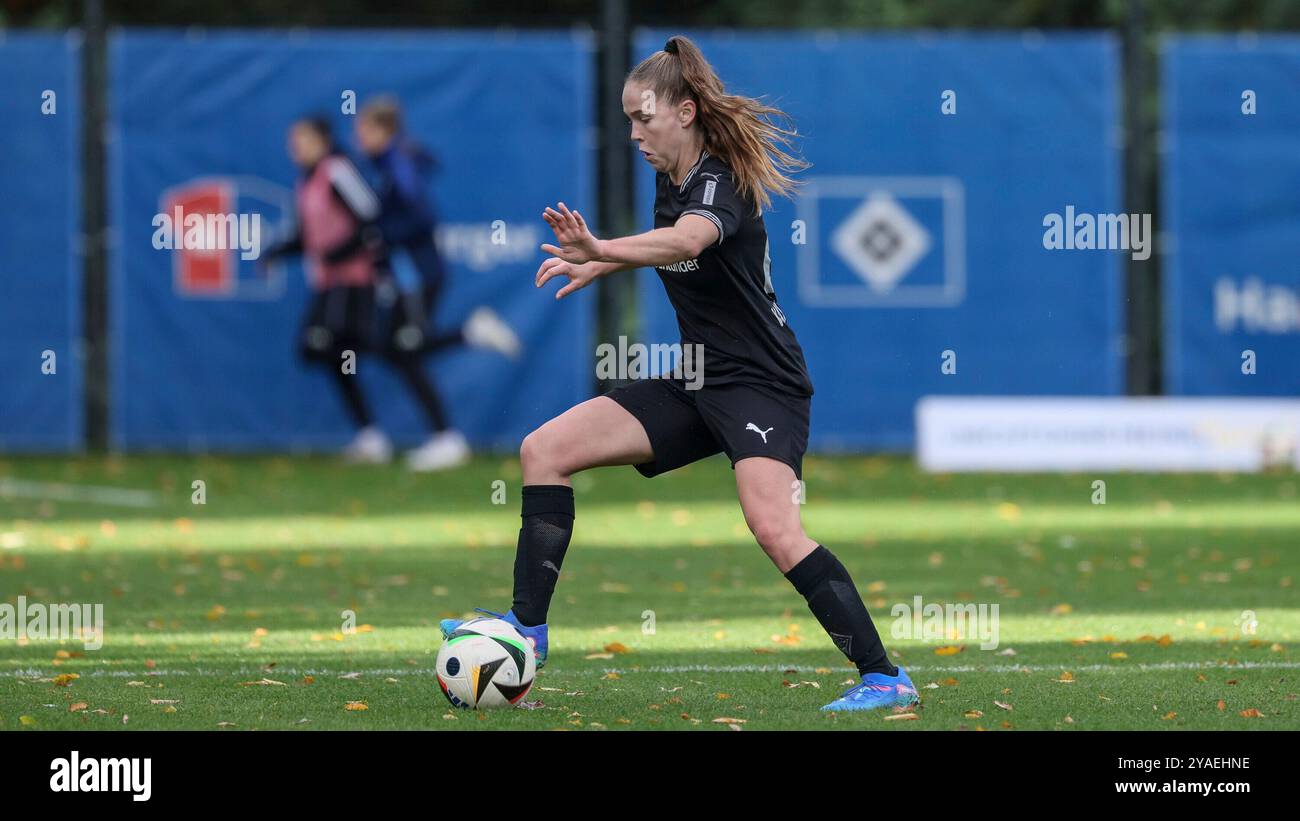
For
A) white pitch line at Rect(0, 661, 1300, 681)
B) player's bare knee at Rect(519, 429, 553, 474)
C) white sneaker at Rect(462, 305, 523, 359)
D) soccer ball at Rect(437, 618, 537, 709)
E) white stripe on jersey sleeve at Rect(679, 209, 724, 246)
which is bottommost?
white pitch line at Rect(0, 661, 1300, 681)

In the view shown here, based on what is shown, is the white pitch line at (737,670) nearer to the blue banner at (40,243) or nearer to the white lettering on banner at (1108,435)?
the white lettering on banner at (1108,435)

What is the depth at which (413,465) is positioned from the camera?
1917cm

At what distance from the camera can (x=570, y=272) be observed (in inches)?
294

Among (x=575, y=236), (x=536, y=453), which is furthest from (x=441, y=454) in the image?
(x=575, y=236)

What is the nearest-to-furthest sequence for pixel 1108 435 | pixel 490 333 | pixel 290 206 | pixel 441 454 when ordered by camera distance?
pixel 1108 435
pixel 441 454
pixel 290 206
pixel 490 333

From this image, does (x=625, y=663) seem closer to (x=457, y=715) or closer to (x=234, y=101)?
(x=457, y=715)

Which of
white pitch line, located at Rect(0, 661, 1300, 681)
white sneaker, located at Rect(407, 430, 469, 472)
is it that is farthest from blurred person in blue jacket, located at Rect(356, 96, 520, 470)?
white pitch line, located at Rect(0, 661, 1300, 681)

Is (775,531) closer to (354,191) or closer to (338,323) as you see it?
(338,323)

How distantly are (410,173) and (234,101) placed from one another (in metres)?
1.91

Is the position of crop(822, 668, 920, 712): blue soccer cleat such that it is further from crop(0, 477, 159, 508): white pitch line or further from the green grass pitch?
crop(0, 477, 159, 508): white pitch line

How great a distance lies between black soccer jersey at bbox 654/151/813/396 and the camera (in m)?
7.26

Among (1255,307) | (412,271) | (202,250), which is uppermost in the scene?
(202,250)

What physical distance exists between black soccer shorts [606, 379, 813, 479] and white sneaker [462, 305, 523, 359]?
484 inches

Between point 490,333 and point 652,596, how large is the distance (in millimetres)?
9290
